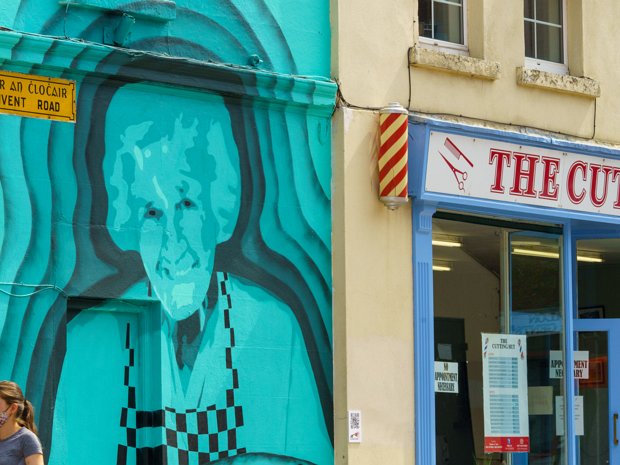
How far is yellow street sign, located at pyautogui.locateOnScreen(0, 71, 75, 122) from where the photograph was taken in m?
11.5

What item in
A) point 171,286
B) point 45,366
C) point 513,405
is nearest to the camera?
point 45,366

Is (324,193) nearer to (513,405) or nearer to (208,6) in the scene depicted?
(208,6)

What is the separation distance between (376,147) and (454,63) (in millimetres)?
1345

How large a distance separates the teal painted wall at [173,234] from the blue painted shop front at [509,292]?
3.84ft

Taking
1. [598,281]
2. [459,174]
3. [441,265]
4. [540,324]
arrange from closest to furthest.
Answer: [459,174], [441,265], [540,324], [598,281]

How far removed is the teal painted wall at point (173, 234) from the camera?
457 inches

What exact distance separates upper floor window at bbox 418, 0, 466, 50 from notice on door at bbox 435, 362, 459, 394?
313 centimetres

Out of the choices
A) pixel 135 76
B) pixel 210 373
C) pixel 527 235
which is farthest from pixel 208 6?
pixel 527 235

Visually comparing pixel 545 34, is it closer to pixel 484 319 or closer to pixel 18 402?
pixel 484 319

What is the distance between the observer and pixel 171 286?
1240 centimetres

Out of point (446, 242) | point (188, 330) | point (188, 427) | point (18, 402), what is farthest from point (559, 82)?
point (18, 402)

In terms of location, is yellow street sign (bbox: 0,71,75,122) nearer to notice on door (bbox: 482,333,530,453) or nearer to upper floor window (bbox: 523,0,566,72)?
notice on door (bbox: 482,333,530,453)

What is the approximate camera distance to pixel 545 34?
16.0m

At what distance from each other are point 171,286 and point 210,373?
81cm
